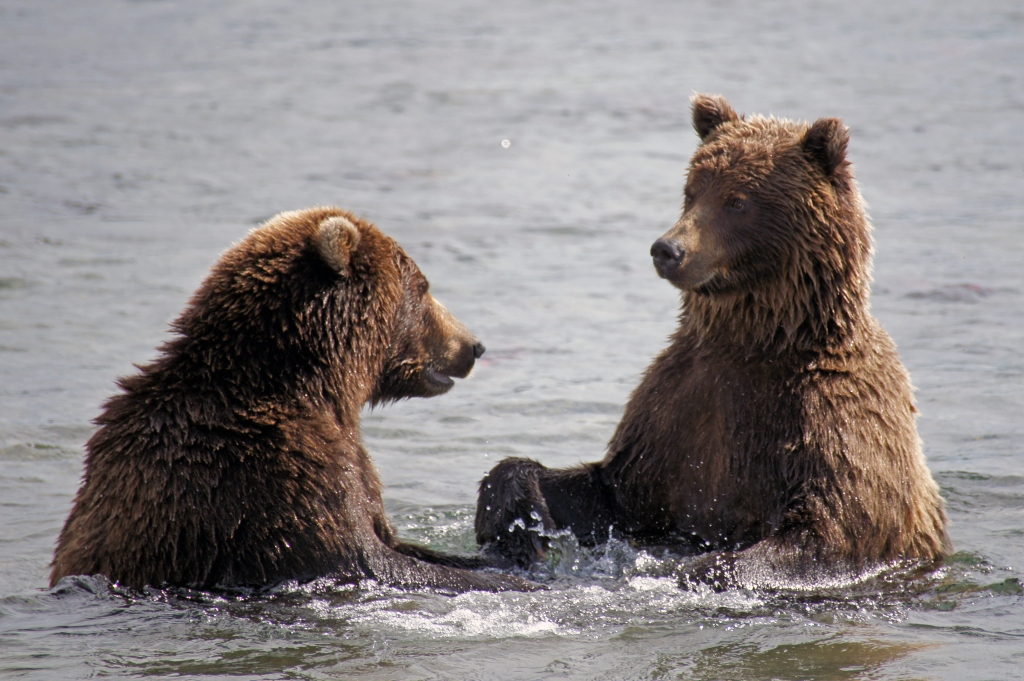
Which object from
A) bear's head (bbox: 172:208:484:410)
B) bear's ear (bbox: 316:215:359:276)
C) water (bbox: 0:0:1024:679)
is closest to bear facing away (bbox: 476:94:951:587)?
water (bbox: 0:0:1024:679)

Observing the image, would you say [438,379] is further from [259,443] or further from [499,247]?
[499,247]

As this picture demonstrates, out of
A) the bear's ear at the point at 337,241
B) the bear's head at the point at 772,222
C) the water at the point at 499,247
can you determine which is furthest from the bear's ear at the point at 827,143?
the bear's ear at the point at 337,241

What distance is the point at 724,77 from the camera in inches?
828

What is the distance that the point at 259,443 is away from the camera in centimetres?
556

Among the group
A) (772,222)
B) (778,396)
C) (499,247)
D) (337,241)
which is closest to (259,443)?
(337,241)

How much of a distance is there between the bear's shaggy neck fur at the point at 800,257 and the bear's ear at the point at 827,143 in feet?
0.10

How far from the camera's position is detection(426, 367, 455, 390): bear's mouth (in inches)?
257

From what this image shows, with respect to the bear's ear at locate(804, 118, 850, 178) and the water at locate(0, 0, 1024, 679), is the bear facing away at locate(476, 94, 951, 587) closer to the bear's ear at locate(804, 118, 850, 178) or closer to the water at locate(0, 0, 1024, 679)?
the bear's ear at locate(804, 118, 850, 178)

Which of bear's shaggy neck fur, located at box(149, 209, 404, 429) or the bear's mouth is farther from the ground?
bear's shaggy neck fur, located at box(149, 209, 404, 429)

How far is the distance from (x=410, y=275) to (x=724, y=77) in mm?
15798

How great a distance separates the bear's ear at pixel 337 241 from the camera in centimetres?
562

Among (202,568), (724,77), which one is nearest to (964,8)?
(724,77)

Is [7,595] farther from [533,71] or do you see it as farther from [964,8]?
[964,8]

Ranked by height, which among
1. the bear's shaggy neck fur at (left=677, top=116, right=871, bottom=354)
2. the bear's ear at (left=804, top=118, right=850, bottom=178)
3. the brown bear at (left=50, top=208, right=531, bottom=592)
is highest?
the bear's ear at (left=804, top=118, right=850, bottom=178)
